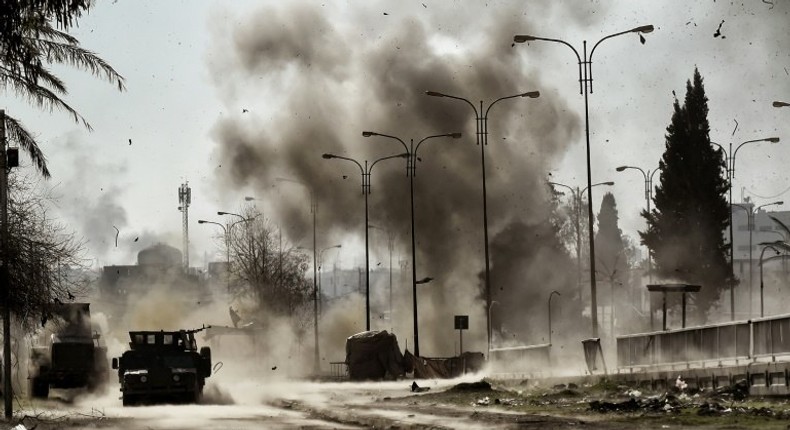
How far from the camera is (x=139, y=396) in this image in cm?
3722

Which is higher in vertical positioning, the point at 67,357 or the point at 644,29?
the point at 644,29

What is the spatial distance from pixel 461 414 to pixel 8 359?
9.36 metres

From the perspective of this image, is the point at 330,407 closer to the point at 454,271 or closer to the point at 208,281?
the point at 454,271

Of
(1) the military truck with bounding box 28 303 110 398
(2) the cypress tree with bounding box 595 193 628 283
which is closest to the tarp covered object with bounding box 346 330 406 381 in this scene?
(1) the military truck with bounding box 28 303 110 398

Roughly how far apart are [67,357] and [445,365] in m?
18.9

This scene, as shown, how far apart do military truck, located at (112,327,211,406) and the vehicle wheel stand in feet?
16.1

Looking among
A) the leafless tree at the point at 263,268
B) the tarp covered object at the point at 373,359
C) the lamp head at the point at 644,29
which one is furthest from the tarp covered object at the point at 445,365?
the leafless tree at the point at 263,268

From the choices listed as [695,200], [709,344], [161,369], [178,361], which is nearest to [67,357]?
[178,361]

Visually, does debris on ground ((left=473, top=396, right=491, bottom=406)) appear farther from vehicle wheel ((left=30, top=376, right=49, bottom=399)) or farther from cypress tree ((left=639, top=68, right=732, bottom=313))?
cypress tree ((left=639, top=68, right=732, bottom=313))

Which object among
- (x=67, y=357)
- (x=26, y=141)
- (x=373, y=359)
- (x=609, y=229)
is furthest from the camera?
(x=609, y=229)

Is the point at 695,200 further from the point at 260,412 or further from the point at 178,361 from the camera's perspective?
the point at 260,412

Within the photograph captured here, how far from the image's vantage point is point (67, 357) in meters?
44.1

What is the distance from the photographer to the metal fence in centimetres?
2734

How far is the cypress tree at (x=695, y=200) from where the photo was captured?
309 ft
